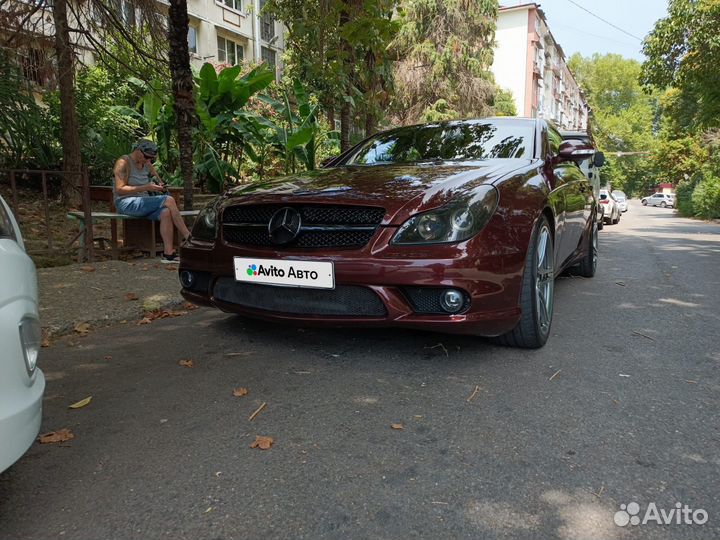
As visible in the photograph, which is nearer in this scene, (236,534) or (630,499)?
(236,534)

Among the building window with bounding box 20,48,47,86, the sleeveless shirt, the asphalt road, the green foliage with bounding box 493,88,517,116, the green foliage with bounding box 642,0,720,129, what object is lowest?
the asphalt road

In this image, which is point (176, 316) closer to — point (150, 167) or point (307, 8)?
point (150, 167)

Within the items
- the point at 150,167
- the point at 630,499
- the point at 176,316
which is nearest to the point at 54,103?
the point at 150,167

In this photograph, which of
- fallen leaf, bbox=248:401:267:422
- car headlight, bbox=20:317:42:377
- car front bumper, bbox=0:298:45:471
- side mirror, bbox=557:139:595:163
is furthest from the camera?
side mirror, bbox=557:139:595:163

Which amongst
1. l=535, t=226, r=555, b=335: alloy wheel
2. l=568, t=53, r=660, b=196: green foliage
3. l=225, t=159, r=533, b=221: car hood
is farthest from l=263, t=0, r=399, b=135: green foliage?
l=568, t=53, r=660, b=196: green foliage

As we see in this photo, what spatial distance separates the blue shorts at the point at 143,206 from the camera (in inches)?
237

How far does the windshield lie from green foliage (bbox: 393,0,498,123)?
23967mm

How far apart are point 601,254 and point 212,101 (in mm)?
6675

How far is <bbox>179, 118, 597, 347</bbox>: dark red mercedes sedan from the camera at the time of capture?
107 inches

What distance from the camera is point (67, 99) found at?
337 inches

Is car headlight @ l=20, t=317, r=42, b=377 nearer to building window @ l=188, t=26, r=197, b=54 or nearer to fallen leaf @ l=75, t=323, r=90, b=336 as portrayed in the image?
fallen leaf @ l=75, t=323, r=90, b=336

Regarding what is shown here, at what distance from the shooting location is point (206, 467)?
2.01 m

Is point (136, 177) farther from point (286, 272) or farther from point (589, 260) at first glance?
point (589, 260)

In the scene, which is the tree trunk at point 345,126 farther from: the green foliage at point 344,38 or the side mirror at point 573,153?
the side mirror at point 573,153
